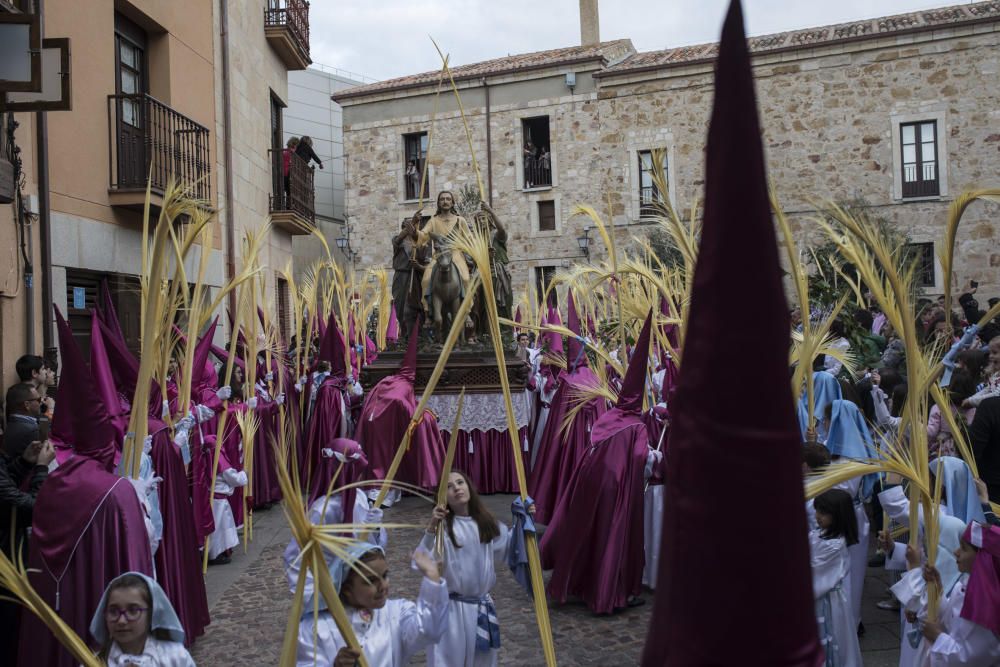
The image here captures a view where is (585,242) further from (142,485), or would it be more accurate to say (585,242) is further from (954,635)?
(954,635)

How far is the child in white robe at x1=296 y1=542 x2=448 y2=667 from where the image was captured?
303 centimetres

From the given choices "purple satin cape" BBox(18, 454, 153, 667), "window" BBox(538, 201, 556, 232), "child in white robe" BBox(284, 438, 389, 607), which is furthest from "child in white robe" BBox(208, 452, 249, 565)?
"window" BBox(538, 201, 556, 232)

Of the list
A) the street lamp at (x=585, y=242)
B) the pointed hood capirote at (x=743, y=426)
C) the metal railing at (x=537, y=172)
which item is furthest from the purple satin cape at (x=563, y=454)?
the metal railing at (x=537, y=172)

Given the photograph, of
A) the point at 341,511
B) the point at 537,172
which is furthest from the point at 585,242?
the point at 341,511

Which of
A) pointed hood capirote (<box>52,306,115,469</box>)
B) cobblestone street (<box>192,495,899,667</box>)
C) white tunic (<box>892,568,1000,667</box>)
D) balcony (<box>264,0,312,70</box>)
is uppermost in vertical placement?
balcony (<box>264,0,312,70</box>)

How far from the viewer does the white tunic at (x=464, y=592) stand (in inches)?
165

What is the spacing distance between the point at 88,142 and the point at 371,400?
4.53 m

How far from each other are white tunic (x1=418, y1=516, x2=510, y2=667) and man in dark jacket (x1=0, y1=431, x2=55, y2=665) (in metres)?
2.05

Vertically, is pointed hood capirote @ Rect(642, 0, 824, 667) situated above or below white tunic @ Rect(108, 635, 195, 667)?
above

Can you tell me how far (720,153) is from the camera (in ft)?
3.36

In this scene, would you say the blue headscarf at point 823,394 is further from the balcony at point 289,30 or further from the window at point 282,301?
the balcony at point 289,30

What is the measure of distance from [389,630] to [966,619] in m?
2.18

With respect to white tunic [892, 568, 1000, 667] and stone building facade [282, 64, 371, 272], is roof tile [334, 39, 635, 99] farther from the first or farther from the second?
white tunic [892, 568, 1000, 667]

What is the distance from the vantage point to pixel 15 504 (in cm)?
423
